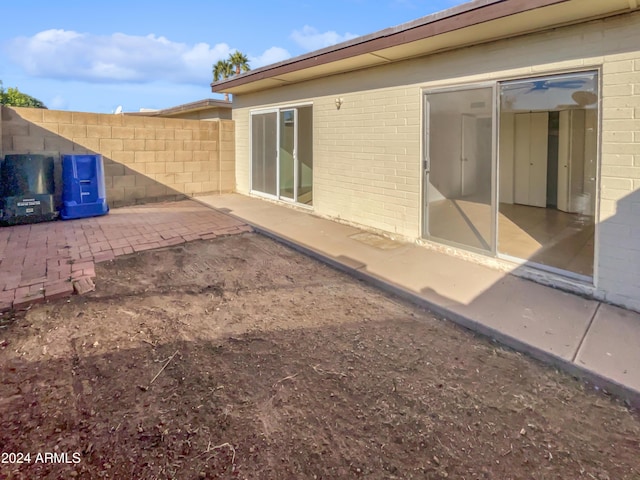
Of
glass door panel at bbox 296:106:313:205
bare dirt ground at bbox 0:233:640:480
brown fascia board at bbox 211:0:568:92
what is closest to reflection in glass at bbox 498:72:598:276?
brown fascia board at bbox 211:0:568:92

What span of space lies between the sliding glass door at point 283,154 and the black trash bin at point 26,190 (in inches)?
170

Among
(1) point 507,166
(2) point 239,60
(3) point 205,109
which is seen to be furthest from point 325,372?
(2) point 239,60

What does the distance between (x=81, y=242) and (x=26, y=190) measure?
7.01 feet

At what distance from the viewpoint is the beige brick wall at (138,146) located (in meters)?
7.41

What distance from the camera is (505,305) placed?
153 inches

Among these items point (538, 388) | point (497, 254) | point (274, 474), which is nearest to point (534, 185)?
point (497, 254)

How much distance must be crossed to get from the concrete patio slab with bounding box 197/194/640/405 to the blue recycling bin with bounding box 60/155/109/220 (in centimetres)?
379

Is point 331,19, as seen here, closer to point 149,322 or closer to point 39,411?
point 149,322

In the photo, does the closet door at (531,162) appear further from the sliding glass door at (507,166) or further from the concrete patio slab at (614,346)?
the concrete patio slab at (614,346)

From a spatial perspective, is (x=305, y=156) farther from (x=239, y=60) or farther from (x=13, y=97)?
(x=239, y=60)

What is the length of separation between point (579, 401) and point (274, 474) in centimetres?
206

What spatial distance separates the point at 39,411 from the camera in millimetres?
2320

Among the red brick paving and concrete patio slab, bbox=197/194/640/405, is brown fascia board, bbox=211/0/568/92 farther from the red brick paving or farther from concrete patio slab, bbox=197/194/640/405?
the red brick paving

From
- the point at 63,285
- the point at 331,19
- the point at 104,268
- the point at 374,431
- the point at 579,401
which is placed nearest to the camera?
the point at 374,431
